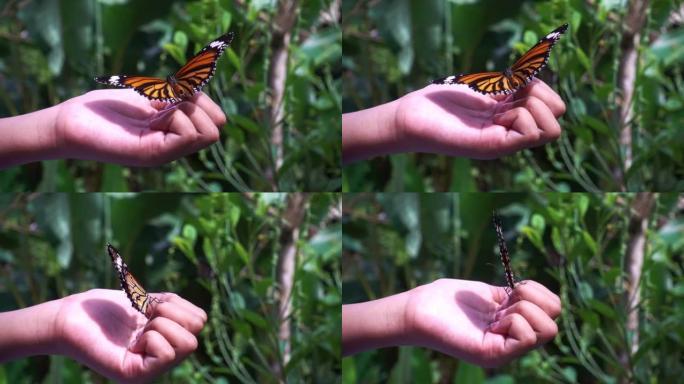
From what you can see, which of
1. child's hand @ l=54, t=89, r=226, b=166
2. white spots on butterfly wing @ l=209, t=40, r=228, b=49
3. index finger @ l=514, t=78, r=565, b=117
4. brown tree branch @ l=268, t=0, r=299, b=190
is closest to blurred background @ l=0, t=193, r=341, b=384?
brown tree branch @ l=268, t=0, r=299, b=190

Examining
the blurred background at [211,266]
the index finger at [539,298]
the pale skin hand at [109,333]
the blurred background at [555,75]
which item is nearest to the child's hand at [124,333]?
the pale skin hand at [109,333]

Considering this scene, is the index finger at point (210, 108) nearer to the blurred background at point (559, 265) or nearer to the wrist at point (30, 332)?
the blurred background at point (559, 265)

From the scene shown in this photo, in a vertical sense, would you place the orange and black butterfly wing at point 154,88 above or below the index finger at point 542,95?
above

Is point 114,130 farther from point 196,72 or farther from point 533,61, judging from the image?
point 533,61

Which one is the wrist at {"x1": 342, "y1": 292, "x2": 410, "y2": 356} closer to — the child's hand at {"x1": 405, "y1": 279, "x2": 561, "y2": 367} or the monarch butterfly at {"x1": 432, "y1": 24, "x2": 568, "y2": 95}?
the child's hand at {"x1": 405, "y1": 279, "x2": 561, "y2": 367}

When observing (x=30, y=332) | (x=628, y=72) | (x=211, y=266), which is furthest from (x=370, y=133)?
(x=30, y=332)
